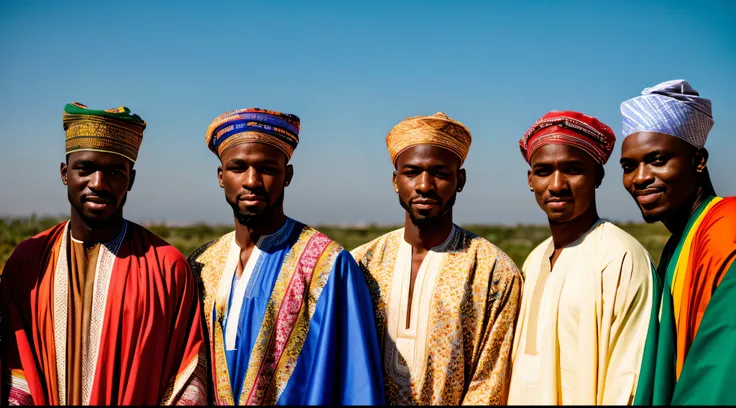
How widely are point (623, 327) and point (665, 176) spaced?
3.45ft

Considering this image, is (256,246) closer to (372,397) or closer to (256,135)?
(256,135)

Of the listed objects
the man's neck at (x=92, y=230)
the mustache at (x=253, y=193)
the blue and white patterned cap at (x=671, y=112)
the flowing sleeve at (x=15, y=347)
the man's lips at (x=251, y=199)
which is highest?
the blue and white patterned cap at (x=671, y=112)

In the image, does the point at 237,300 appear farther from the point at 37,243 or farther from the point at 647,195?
the point at 647,195

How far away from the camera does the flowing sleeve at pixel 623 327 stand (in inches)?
155

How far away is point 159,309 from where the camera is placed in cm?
416

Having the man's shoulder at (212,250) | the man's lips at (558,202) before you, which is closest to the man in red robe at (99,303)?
the man's shoulder at (212,250)

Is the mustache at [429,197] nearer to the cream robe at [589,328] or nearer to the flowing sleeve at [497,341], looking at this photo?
the flowing sleeve at [497,341]

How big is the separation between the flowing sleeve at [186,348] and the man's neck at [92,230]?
435 millimetres

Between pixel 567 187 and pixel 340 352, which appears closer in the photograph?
pixel 567 187

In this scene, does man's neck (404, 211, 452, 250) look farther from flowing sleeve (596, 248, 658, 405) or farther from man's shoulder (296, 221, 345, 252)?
flowing sleeve (596, 248, 658, 405)

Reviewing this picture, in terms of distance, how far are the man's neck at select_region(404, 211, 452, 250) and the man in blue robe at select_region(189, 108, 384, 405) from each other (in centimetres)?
51

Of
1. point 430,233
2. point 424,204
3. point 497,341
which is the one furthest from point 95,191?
point 497,341

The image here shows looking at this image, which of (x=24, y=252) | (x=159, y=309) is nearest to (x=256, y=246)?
(x=159, y=309)

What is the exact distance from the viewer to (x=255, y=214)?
14.6ft
